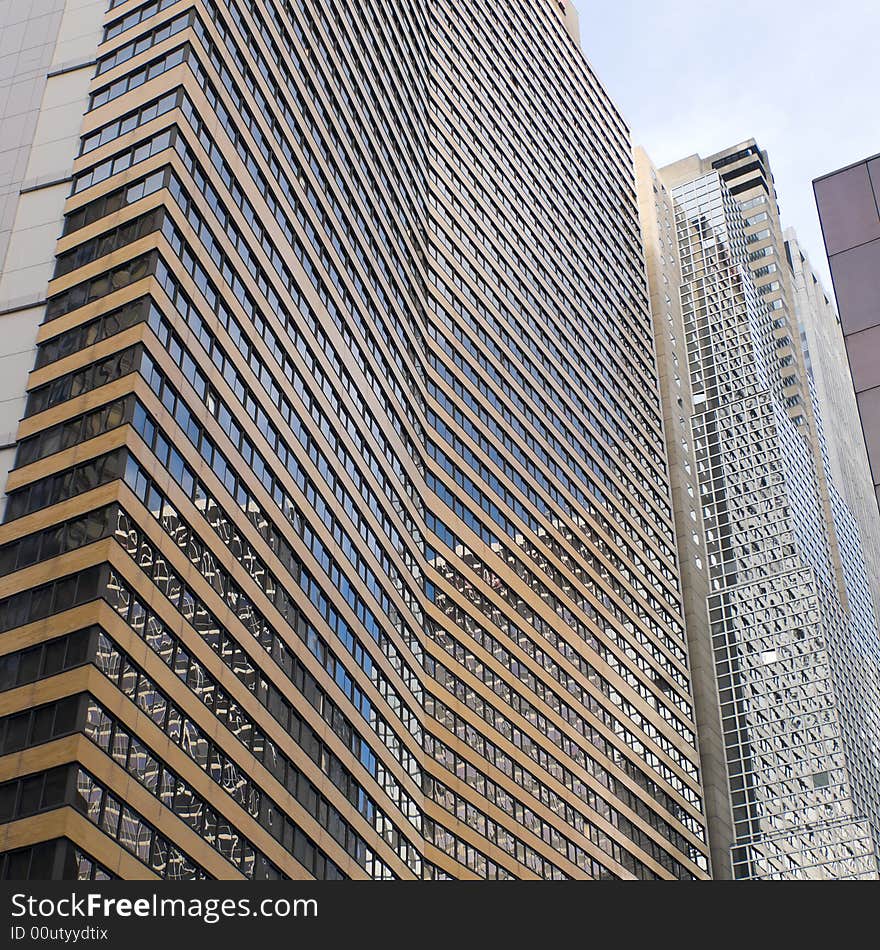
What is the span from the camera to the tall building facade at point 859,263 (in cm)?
3334

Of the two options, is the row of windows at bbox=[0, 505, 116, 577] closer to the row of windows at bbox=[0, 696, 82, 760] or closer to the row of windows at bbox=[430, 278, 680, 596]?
the row of windows at bbox=[0, 696, 82, 760]

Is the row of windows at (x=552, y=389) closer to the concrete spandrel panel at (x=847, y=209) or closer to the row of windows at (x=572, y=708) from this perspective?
the row of windows at (x=572, y=708)

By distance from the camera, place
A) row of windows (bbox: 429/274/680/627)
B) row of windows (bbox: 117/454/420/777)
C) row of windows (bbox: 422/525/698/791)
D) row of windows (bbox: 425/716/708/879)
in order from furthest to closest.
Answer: row of windows (bbox: 429/274/680/627) < row of windows (bbox: 422/525/698/791) < row of windows (bbox: 425/716/708/879) < row of windows (bbox: 117/454/420/777)

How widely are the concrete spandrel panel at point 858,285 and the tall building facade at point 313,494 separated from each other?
28.6m

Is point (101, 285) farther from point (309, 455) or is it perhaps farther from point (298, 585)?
point (298, 585)

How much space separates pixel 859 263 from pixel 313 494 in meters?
39.8

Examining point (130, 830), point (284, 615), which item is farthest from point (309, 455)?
point (130, 830)

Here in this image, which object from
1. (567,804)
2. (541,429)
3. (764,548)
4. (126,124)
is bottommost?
(567,804)

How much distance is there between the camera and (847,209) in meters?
35.8

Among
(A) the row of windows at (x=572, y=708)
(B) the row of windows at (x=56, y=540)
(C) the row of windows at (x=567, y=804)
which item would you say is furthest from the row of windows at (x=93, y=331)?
(A) the row of windows at (x=572, y=708)

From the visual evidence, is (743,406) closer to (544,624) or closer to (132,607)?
(544,624)

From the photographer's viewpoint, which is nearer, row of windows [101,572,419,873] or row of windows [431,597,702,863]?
row of windows [101,572,419,873]

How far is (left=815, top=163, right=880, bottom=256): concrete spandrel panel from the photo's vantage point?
116ft

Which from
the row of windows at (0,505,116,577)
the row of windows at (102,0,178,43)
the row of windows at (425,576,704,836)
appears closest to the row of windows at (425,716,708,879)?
the row of windows at (425,576,704,836)
